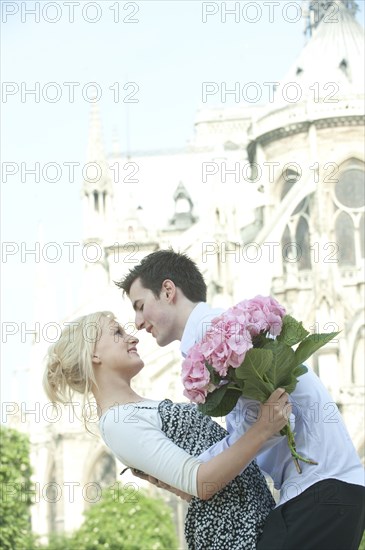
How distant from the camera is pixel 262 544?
607 centimetres

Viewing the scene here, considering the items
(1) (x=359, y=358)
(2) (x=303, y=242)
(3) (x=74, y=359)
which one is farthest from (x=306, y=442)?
(2) (x=303, y=242)

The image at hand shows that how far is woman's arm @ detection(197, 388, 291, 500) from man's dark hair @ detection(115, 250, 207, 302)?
2.78 feet

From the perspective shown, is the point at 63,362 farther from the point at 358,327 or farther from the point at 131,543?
the point at 358,327

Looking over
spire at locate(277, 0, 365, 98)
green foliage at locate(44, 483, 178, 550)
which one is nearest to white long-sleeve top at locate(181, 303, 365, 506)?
green foliage at locate(44, 483, 178, 550)

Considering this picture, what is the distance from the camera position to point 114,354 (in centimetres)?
654

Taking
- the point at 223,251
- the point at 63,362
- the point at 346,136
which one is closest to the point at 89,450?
the point at 223,251

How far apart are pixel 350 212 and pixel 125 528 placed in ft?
59.9

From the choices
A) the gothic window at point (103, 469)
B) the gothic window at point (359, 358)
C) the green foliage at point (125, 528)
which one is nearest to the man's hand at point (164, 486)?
the green foliage at point (125, 528)

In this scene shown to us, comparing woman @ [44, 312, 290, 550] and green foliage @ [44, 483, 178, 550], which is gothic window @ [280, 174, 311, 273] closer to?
green foliage @ [44, 483, 178, 550]

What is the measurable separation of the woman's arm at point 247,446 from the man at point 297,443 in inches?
7.0

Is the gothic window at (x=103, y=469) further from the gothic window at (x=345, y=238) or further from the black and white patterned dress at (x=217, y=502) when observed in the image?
the black and white patterned dress at (x=217, y=502)

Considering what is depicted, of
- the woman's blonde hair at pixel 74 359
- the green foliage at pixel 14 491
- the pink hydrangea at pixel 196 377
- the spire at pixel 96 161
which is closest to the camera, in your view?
the pink hydrangea at pixel 196 377

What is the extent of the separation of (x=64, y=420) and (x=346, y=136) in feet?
48.1

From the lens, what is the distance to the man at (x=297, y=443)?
6.14 metres
